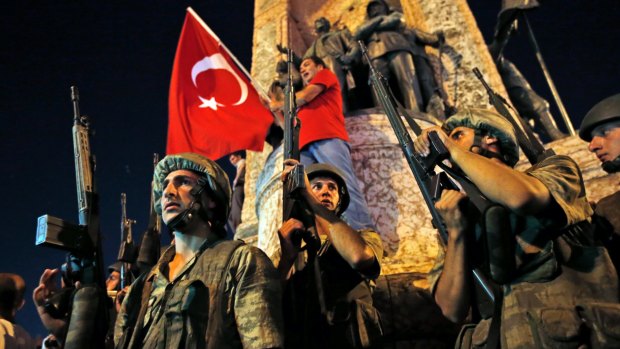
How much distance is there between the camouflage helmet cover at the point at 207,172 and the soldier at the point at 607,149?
68.4 inches

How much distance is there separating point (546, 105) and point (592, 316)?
23.7ft

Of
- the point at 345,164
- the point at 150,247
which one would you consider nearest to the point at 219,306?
the point at 150,247

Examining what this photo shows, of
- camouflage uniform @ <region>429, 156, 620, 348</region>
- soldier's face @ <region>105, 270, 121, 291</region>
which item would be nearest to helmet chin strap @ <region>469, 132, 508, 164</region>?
camouflage uniform @ <region>429, 156, 620, 348</region>

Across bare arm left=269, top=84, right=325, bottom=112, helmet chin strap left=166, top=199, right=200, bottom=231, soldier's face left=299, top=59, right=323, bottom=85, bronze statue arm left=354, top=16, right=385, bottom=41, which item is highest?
bronze statue arm left=354, top=16, right=385, bottom=41

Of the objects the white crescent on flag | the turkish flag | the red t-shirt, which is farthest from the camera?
the white crescent on flag

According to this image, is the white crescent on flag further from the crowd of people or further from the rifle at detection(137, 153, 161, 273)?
the crowd of people

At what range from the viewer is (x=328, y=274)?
2699 mm

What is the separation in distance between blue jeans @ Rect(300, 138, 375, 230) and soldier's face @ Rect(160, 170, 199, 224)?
185cm

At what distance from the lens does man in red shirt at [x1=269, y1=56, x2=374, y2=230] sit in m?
4.53

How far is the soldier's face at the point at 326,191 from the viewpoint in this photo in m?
3.20

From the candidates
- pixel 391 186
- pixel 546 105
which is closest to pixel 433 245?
pixel 391 186

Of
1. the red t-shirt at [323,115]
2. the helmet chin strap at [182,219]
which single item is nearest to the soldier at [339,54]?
the red t-shirt at [323,115]

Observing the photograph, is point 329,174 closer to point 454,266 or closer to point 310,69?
point 454,266

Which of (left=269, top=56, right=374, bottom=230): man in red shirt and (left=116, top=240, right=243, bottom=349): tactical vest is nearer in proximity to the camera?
(left=116, top=240, right=243, bottom=349): tactical vest
